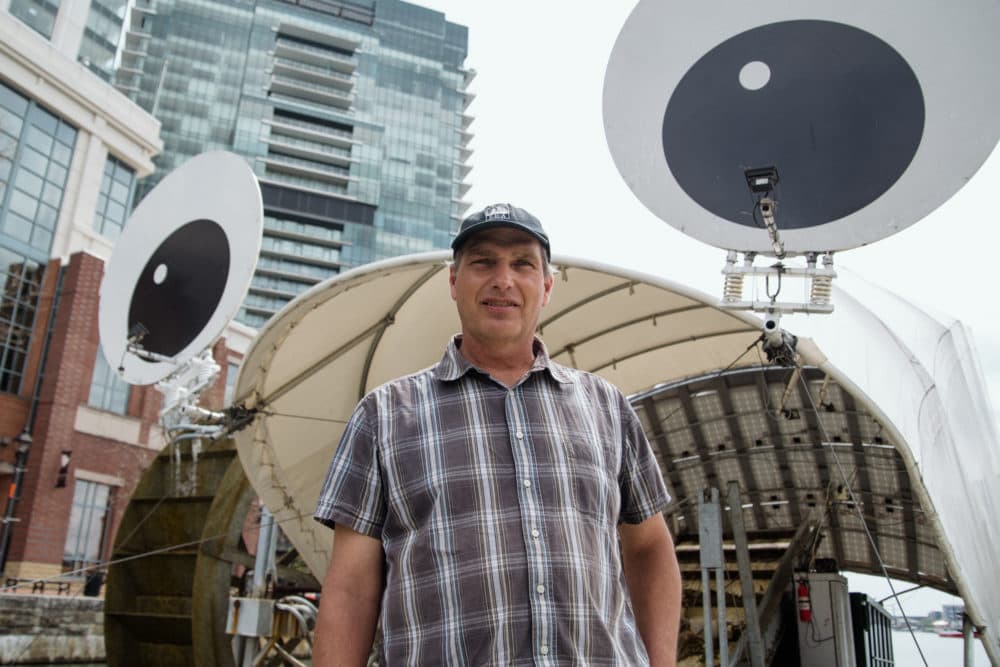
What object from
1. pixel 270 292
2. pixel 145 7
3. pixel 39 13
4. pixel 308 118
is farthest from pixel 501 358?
pixel 145 7

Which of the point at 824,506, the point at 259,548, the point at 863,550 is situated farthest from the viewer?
the point at 863,550

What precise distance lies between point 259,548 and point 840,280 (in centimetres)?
920

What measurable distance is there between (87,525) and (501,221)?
39567 millimetres

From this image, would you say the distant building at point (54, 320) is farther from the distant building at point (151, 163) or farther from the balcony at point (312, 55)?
the balcony at point (312, 55)

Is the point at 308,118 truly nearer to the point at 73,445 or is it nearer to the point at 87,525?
the point at 73,445

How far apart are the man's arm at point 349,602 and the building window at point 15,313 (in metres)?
39.5

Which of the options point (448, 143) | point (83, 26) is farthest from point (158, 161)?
point (83, 26)

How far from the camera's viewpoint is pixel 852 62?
4.32m

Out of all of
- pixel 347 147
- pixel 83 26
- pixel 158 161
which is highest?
pixel 347 147

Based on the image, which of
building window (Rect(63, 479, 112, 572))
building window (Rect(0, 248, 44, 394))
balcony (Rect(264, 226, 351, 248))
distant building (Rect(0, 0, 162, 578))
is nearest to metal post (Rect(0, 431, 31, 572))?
distant building (Rect(0, 0, 162, 578))

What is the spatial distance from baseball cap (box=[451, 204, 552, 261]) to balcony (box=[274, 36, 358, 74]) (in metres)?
113

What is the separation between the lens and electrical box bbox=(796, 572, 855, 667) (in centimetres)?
1277

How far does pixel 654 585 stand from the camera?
2.14 metres

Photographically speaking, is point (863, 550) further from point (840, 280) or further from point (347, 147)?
point (347, 147)
